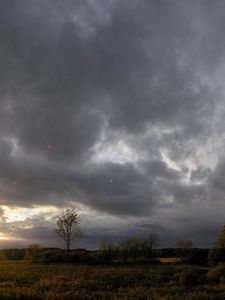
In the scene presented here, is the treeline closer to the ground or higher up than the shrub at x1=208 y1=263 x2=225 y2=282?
higher up

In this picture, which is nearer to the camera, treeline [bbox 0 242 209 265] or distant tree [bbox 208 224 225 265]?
distant tree [bbox 208 224 225 265]

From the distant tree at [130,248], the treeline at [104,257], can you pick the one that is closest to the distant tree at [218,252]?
the treeline at [104,257]

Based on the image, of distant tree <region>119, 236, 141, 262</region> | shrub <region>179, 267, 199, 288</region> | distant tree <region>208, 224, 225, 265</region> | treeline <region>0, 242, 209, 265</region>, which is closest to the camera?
shrub <region>179, 267, 199, 288</region>

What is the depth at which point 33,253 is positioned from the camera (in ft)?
270

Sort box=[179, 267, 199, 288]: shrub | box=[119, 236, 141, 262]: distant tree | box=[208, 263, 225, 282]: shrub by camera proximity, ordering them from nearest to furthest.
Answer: box=[179, 267, 199, 288]: shrub → box=[208, 263, 225, 282]: shrub → box=[119, 236, 141, 262]: distant tree

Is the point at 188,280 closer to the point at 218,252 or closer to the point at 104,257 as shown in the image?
the point at 218,252

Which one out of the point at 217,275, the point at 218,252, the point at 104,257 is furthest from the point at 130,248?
the point at 217,275

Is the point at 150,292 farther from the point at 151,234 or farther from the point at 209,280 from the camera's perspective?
the point at 151,234

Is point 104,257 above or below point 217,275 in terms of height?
above

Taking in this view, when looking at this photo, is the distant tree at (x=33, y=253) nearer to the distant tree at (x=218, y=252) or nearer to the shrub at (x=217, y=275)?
the distant tree at (x=218, y=252)

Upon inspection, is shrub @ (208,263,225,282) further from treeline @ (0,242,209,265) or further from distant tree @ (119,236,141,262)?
distant tree @ (119,236,141,262)

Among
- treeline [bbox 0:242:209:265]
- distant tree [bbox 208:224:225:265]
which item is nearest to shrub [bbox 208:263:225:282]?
distant tree [bbox 208:224:225:265]

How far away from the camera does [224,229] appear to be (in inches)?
2776

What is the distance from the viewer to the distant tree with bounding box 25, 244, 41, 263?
259ft
